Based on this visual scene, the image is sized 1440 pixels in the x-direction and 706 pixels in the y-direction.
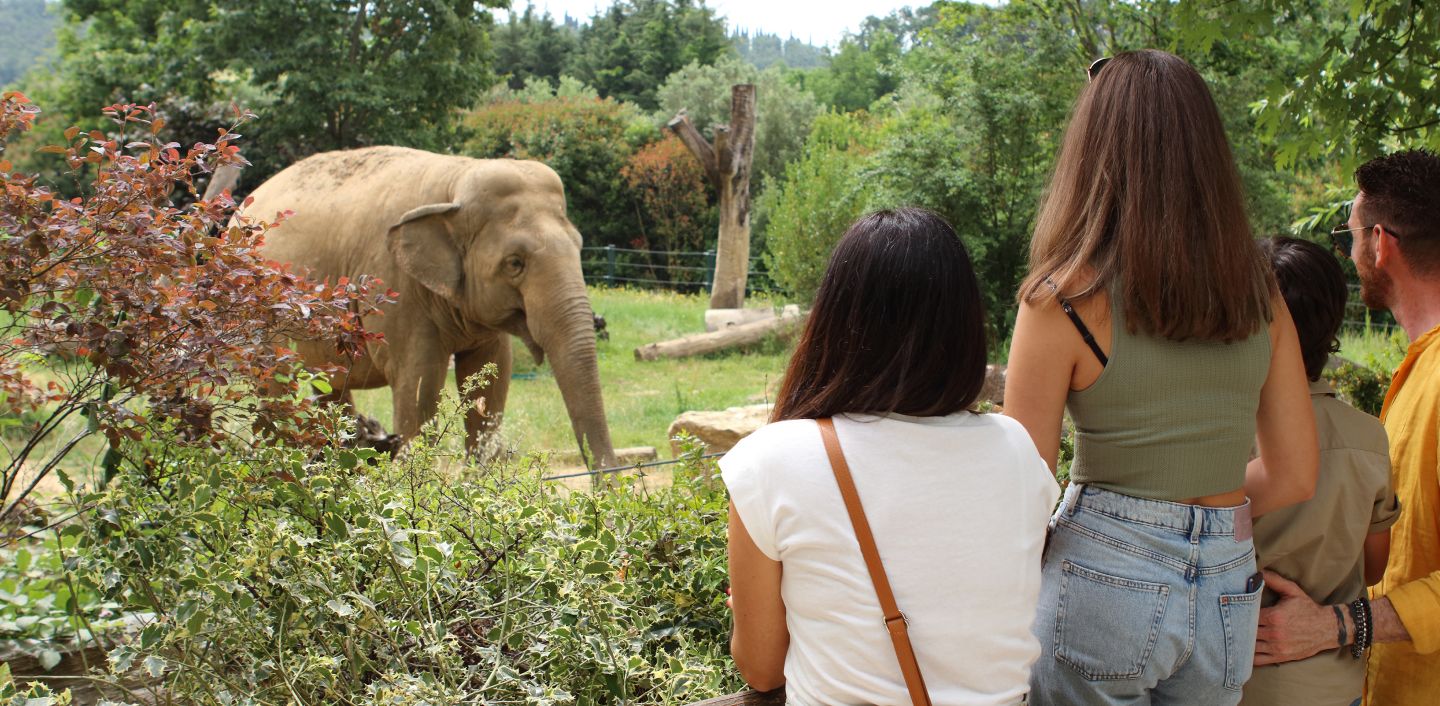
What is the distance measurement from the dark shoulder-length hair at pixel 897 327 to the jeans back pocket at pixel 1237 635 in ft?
2.39

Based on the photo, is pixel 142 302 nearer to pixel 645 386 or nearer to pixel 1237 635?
pixel 1237 635

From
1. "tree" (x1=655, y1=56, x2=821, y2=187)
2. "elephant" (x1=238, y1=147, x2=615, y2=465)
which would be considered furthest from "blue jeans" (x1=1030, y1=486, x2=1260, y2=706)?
"tree" (x1=655, y1=56, x2=821, y2=187)

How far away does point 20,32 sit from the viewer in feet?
427

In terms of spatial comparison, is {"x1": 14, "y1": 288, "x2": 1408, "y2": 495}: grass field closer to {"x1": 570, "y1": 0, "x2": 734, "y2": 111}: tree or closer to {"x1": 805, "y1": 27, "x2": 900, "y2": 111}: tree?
{"x1": 570, "y1": 0, "x2": 734, "y2": 111}: tree

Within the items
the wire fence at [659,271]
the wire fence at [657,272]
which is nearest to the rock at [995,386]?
the wire fence at [659,271]

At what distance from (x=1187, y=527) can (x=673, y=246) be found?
29616mm

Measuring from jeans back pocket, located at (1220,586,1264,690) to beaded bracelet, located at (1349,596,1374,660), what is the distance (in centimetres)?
40

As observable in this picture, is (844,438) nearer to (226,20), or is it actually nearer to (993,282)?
(993,282)

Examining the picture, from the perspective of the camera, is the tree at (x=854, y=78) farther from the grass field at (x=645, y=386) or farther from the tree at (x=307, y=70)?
the grass field at (x=645, y=386)

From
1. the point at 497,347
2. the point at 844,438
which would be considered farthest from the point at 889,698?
the point at 497,347

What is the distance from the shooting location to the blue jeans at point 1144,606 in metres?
2.15

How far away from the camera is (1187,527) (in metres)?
2.19

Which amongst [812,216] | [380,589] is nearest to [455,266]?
[380,589]

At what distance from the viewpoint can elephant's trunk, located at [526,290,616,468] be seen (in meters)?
7.76
